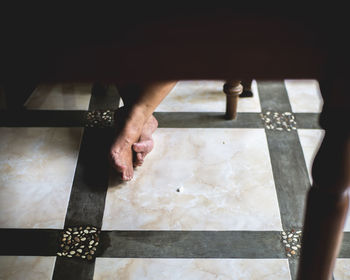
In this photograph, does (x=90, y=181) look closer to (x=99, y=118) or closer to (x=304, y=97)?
(x=99, y=118)

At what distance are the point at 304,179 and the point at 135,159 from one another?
0.53 meters

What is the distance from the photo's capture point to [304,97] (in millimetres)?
1700

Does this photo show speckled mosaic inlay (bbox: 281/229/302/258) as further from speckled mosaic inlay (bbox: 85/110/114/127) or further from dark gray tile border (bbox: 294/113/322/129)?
speckled mosaic inlay (bbox: 85/110/114/127)

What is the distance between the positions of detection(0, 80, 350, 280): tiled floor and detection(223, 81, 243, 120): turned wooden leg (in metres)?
0.04

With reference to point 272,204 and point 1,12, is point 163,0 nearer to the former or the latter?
point 1,12

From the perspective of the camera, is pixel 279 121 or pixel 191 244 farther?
pixel 279 121

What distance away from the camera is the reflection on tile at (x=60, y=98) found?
1645mm

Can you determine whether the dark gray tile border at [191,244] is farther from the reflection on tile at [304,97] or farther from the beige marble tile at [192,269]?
the reflection on tile at [304,97]

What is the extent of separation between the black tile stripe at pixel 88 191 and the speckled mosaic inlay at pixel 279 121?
0.56m

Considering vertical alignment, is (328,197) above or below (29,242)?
above

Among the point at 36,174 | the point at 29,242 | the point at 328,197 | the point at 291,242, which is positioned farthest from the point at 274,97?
the point at 328,197

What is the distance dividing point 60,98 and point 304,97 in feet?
3.13

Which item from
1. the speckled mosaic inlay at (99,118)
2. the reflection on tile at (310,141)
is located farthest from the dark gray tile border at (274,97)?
the speckled mosaic inlay at (99,118)

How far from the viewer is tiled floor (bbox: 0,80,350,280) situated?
111 centimetres
